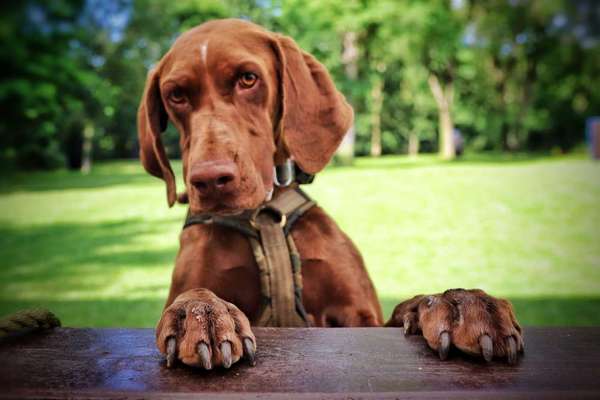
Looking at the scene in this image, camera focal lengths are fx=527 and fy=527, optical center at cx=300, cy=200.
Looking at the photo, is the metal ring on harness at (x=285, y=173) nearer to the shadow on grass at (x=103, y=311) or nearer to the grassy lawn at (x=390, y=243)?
the grassy lawn at (x=390, y=243)

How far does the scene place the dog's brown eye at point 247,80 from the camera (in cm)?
213

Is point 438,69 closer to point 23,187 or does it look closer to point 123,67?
point 23,187

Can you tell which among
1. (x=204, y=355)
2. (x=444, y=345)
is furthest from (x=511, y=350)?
(x=204, y=355)

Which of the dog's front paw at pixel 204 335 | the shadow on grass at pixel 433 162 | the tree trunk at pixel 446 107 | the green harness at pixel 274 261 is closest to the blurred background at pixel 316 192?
the dog's front paw at pixel 204 335

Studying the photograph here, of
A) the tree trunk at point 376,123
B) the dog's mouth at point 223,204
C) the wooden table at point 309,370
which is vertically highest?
the tree trunk at point 376,123

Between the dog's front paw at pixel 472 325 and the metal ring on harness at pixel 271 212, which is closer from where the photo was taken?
the dog's front paw at pixel 472 325

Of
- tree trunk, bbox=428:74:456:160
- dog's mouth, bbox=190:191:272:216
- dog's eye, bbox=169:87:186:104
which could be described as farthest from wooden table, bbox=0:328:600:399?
tree trunk, bbox=428:74:456:160

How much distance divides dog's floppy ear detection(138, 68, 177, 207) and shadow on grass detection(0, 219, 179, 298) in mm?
4127

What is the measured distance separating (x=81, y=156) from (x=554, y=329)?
3100 centimetres

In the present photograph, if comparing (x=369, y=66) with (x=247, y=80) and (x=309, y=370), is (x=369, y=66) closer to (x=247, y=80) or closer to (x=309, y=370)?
(x=247, y=80)

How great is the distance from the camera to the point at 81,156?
2967cm

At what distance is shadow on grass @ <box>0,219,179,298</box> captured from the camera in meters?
6.66

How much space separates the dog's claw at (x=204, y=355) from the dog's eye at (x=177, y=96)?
1145 millimetres

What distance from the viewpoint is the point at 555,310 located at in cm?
535
